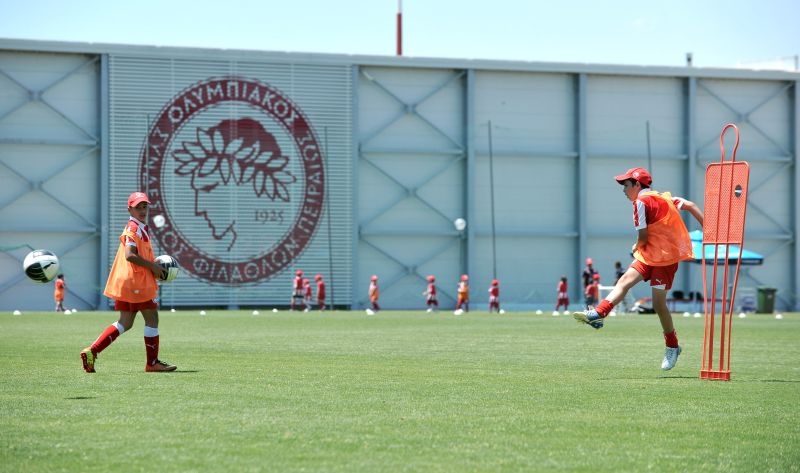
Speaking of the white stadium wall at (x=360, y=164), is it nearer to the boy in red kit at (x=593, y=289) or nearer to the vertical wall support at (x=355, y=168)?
the vertical wall support at (x=355, y=168)

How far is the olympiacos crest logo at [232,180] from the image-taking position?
179 feet

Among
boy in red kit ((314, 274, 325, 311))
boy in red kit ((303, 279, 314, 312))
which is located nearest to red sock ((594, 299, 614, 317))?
boy in red kit ((303, 279, 314, 312))

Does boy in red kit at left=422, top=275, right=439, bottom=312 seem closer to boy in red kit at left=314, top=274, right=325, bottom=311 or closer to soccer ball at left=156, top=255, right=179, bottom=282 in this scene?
boy in red kit at left=314, top=274, right=325, bottom=311

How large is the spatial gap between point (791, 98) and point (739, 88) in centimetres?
277

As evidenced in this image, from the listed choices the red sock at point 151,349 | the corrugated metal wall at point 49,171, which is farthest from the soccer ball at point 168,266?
the corrugated metal wall at point 49,171

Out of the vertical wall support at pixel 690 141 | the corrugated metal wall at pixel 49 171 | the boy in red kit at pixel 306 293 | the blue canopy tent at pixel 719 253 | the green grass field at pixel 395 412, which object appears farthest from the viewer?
the vertical wall support at pixel 690 141

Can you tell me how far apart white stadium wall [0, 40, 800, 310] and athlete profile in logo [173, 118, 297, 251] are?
3.3 inches

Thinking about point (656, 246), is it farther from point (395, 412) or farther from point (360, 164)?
point (360, 164)

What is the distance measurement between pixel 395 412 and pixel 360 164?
47.0 m

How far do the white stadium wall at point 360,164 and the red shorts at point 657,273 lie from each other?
39707mm

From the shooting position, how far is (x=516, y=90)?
5934 centimetres

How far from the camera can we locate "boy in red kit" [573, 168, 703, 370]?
14664 millimetres

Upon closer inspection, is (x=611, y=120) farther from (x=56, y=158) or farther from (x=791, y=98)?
(x=56, y=158)

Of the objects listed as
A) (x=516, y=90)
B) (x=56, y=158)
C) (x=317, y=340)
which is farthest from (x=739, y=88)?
(x=317, y=340)
